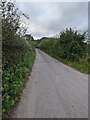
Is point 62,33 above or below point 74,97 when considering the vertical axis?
above

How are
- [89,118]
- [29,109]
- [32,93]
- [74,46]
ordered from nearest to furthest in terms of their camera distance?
[89,118] → [29,109] → [32,93] → [74,46]

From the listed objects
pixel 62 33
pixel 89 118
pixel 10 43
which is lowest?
pixel 89 118

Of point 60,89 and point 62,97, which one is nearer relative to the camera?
point 62,97

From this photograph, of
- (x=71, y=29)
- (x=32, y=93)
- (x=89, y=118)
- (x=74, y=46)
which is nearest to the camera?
(x=89, y=118)

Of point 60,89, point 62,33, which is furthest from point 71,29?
point 60,89

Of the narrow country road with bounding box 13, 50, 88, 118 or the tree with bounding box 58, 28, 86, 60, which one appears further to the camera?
the tree with bounding box 58, 28, 86, 60

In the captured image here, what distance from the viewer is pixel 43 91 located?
9.22 meters

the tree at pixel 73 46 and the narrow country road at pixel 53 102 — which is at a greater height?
the tree at pixel 73 46

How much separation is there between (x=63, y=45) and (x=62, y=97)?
22.2m

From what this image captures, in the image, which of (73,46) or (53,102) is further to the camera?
(73,46)

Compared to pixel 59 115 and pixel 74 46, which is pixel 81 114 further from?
pixel 74 46

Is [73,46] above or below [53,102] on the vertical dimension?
above

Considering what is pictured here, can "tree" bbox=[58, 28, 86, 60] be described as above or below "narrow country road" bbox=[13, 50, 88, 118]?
above

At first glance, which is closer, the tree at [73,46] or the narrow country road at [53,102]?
the narrow country road at [53,102]
